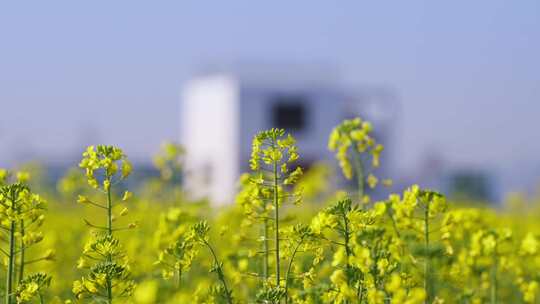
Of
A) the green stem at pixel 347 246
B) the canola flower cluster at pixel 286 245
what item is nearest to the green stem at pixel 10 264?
the canola flower cluster at pixel 286 245

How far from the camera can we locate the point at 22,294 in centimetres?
325

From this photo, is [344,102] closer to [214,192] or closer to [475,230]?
[214,192]

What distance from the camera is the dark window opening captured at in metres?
47.4

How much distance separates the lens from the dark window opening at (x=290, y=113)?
47.4 metres

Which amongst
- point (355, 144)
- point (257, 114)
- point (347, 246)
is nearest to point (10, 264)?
point (347, 246)

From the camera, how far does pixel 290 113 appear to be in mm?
48656

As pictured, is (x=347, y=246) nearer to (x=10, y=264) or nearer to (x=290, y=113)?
(x=10, y=264)

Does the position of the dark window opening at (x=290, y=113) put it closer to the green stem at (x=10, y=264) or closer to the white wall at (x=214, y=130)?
the white wall at (x=214, y=130)

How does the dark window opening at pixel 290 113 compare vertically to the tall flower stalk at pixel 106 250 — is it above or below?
above

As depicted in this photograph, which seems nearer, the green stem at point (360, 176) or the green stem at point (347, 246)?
the green stem at point (347, 246)

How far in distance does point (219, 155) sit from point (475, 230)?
142 ft

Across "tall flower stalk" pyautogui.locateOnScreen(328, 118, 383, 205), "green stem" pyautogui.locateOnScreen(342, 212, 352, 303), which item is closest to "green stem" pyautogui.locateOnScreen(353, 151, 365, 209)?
"tall flower stalk" pyautogui.locateOnScreen(328, 118, 383, 205)

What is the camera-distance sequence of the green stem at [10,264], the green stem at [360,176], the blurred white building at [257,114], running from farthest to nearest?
the blurred white building at [257,114] → the green stem at [360,176] → the green stem at [10,264]

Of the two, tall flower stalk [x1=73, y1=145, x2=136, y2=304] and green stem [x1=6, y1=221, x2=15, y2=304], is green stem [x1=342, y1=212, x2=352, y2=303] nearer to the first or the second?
tall flower stalk [x1=73, y1=145, x2=136, y2=304]
